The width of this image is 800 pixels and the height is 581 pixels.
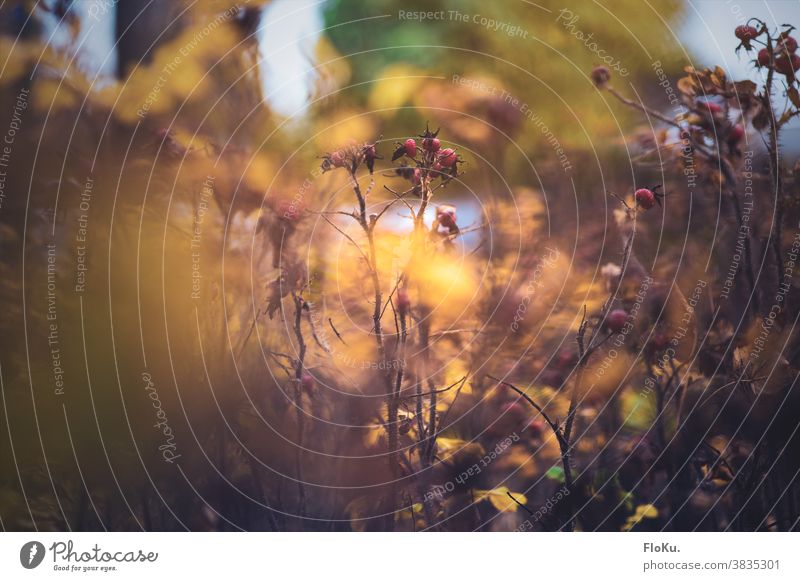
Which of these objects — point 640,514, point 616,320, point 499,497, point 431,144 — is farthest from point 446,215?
point 640,514

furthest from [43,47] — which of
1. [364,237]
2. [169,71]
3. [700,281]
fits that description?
Result: [700,281]

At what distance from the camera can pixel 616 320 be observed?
3.44 ft

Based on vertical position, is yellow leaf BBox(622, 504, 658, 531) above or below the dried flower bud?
below

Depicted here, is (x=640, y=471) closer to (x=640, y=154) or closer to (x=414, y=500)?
(x=414, y=500)

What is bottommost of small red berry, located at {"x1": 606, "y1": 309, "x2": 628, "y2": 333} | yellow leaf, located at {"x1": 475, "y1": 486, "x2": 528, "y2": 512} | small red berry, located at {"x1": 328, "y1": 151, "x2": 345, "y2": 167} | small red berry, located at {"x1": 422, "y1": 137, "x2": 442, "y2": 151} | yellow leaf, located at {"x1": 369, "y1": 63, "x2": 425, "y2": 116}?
yellow leaf, located at {"x1": 475, "y1": 486, "x2": 528, "y2": 512}

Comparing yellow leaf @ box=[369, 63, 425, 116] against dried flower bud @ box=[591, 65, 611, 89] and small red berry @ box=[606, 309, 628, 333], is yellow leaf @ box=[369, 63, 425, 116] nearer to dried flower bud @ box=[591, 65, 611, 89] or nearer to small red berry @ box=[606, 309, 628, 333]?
dried flower bud @ box=[591, 65, 611, 89]

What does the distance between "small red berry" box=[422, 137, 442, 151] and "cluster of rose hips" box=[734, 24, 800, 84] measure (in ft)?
1.47

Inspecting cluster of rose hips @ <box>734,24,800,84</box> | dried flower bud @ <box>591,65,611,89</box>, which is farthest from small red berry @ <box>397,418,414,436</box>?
cluster of rose hips @ <box>734,24,800,84</box>

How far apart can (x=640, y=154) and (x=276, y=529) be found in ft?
2.33

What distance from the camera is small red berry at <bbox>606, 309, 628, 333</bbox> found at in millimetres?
1050

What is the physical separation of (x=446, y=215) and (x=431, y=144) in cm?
10

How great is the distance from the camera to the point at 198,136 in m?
1.01

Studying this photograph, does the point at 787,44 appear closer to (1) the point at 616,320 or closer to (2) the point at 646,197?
(2) the point at 646,197

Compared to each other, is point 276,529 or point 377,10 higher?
point 377,10
